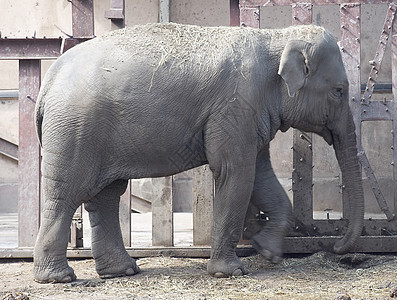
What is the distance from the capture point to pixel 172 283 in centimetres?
526

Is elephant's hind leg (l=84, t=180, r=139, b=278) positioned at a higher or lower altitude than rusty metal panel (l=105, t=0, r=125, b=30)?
lower

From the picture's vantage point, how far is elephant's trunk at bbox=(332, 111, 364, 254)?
18.6 feet

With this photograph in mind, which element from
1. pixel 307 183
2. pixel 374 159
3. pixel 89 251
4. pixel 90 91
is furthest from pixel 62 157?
pixel 374 159

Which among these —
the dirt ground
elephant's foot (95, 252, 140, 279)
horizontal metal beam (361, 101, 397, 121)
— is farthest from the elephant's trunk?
elephant's foot (95, 252, 140, 279)

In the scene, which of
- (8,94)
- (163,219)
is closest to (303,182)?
(163,219)

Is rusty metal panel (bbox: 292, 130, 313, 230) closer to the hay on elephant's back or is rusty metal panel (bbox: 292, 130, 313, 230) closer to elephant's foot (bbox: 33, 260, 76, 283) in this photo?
the hay on elephant's back

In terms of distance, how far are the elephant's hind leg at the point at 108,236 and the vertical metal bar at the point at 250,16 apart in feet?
5.86

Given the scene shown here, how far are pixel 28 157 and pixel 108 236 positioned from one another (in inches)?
46.8

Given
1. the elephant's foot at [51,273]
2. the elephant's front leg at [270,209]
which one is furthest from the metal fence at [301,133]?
the elephant's foot at [51,273]

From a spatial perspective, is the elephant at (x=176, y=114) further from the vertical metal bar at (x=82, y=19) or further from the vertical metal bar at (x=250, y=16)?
the vertical metal bar at (x=82, y=19)

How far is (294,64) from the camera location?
5.41 m

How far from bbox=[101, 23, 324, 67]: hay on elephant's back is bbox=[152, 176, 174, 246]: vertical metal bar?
157 centimetres

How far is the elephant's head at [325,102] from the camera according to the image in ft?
17.8

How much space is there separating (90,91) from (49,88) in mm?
358
